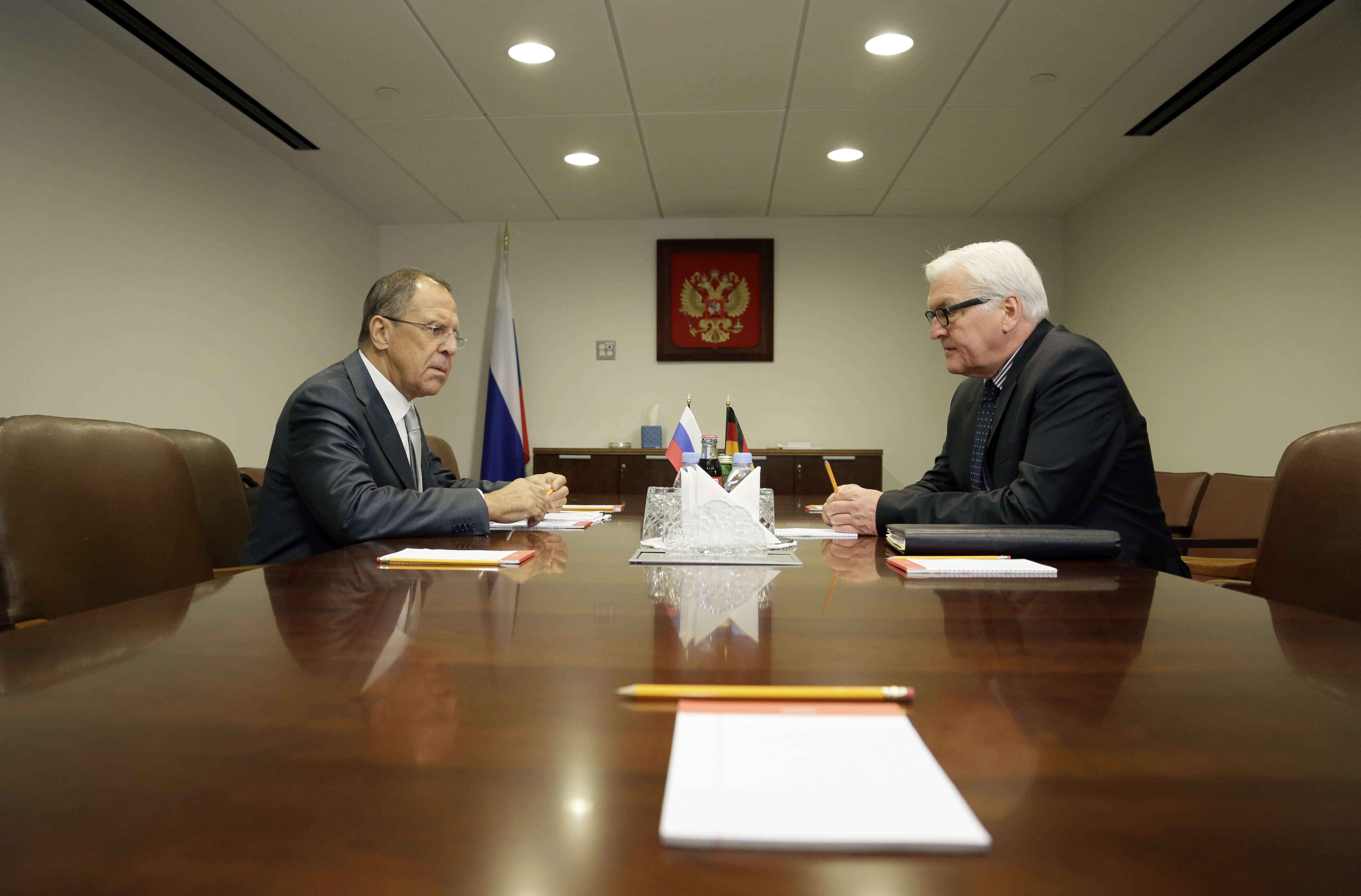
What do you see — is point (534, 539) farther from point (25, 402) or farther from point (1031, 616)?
point (25, 402)

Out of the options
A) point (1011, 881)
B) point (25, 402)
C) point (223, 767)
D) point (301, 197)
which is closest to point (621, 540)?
point (223, 767)

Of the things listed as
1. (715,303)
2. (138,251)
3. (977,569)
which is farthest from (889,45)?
(138,251)

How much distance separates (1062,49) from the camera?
367 centimetres

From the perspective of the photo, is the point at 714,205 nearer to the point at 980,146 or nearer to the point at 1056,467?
the point at 980,146

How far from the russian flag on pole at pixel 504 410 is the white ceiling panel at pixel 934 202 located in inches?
121

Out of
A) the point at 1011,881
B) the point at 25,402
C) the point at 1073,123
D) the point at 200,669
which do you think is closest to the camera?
the point at 1011,881

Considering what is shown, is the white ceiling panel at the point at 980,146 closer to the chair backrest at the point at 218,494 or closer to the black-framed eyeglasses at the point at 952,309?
the black-framed eyeglasses at the point at 952,309

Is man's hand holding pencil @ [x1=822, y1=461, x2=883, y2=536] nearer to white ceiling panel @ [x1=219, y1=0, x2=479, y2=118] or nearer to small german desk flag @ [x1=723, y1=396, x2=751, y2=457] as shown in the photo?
small german desk flag @ [x1=723, y1=396, x2=751, y2=457]

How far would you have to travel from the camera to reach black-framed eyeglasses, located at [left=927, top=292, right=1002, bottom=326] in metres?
2.36

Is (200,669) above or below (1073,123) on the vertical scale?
below

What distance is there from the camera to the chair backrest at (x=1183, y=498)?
3951 mm

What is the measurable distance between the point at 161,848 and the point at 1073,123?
5248 mm

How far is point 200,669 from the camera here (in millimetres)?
688

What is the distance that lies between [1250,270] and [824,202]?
9.30 ft
